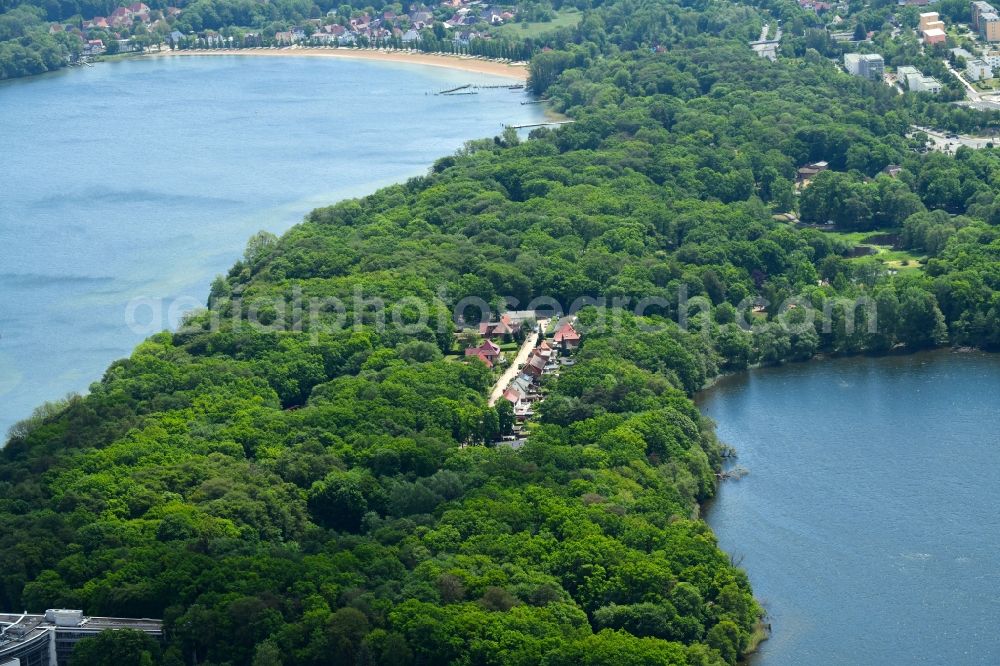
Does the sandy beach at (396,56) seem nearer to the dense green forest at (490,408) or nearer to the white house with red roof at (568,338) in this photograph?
the dense green forest at (490,408)

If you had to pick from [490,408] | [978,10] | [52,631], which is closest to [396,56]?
[978,10]

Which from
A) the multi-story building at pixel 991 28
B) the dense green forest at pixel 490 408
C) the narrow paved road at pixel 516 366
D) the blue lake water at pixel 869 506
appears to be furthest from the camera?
the multi-story building at pixel 991 28

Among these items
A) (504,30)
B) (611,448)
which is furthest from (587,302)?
(504,30)

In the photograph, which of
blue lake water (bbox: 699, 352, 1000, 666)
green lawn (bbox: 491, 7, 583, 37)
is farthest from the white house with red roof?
green lawn (bbox: 491, 7, 583, 37)

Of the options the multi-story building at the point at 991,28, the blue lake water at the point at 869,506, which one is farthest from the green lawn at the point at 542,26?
the blue lake water at the point at 869,506

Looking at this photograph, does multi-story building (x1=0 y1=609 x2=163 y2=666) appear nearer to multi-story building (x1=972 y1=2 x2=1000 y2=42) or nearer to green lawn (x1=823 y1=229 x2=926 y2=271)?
green lawn (x1=823 y1=229 x2=926 y2=271)

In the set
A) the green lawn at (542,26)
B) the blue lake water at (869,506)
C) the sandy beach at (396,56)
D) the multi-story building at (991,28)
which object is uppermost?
the multi-story building at (991,28)
